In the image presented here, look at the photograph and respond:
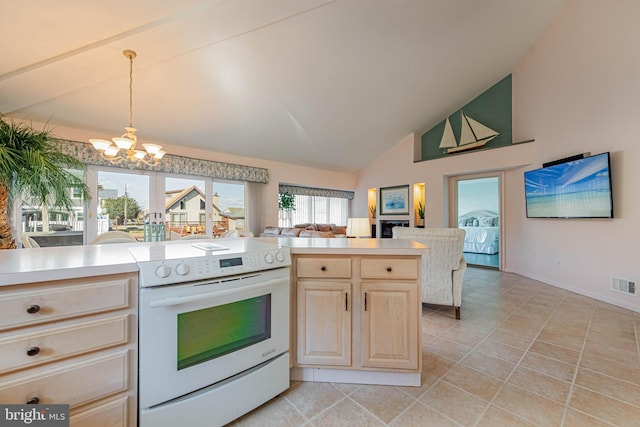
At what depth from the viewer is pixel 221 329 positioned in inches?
50.9

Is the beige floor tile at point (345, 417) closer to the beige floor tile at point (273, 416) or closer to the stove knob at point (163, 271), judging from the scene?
the beige floor tile at point (273, 416)

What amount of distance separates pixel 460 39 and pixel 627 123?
2266mm

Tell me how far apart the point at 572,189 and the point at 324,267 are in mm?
4108

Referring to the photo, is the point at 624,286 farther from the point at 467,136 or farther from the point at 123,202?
the point at 123,202

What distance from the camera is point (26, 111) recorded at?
3289 mm

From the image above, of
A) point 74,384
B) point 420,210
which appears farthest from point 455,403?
point 420,210

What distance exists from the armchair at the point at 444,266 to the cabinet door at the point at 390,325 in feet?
4.27

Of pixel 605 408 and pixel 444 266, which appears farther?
pixel 444 266

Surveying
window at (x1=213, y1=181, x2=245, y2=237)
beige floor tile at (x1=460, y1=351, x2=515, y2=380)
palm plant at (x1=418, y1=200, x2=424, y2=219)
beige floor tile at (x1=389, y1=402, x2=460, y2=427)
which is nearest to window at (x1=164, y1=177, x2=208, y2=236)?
window at (x1=213, y1=181, x2=245, y2=237)

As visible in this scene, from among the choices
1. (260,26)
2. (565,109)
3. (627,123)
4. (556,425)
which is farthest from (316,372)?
(565,109)

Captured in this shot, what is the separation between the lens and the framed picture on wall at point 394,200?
6539 mm

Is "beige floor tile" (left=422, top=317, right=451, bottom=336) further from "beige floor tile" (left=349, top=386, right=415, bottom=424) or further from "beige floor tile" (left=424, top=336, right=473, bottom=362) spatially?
"beige floor tile" (left=349, top=386, right=415, bottom=424)

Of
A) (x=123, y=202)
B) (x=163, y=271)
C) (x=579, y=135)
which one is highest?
(x=579, y=135)

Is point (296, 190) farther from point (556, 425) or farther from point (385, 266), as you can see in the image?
point (556, 425)
